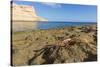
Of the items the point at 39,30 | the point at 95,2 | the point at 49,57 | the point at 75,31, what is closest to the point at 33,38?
the point at 39,30

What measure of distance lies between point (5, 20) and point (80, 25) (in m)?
0.89

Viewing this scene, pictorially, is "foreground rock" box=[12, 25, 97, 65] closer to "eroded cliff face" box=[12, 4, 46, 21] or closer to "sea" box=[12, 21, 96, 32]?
"sea" box=[12, 21, 96, 32]

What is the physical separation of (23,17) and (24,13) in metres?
0.05

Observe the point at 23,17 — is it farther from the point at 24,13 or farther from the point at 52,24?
the point at 52,24

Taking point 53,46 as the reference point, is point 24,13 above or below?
above

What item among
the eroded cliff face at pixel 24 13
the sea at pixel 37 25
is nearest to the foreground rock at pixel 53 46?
the sea at pixel 37 25

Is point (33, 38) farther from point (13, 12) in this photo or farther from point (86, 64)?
point (86, 64)

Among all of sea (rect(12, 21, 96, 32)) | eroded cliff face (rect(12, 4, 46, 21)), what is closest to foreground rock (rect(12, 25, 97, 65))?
sea (rect(12, 21, 96, 32))

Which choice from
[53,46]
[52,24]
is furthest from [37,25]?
[53,46]

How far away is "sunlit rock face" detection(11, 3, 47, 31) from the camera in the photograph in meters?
2.00

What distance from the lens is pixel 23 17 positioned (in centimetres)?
204

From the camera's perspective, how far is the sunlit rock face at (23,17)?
6.56ft

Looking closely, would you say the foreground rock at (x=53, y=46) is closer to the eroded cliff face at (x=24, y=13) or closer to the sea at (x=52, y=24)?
the sea at (x=52, y=24)

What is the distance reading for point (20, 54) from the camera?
200 centimetres
